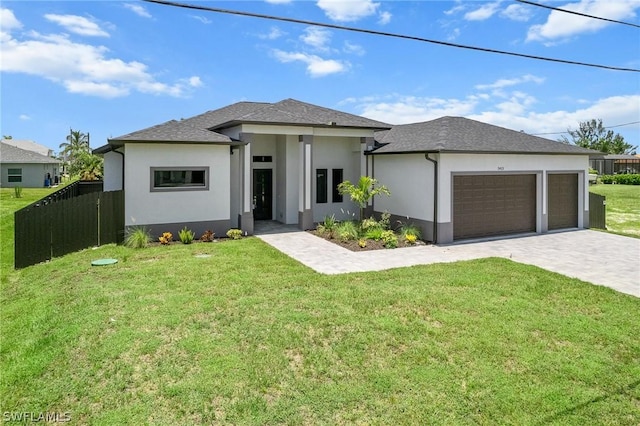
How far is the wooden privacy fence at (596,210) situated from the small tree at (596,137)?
59.0 m

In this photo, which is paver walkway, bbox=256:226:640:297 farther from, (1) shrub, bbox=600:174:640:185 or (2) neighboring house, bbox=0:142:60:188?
(1) shrub, bbox=600:174:640:185

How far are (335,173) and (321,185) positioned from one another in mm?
838

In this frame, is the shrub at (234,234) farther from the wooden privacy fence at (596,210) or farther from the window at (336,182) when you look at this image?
the wooden privacy fence at (596,210)

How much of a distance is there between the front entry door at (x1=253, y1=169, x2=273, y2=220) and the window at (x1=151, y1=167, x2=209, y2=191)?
148 inches

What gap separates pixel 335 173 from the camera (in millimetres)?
17281

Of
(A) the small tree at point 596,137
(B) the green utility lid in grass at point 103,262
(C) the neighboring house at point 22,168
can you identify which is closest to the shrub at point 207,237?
(B) the green utility lid in grass at point 103,262

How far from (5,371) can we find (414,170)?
12258 mm

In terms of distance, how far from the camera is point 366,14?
7.76m

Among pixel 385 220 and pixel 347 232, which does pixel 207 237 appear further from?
pixel 385 220

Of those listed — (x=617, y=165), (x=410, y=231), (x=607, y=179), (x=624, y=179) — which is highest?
(x=617, y=165)

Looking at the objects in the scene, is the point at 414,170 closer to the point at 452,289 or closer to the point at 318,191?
the point at 318,191

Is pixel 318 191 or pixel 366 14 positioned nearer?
pixel 366 14

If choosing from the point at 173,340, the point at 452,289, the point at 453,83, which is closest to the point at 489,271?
the point at 452,289

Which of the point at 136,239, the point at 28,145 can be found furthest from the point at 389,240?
the point at 28,145
